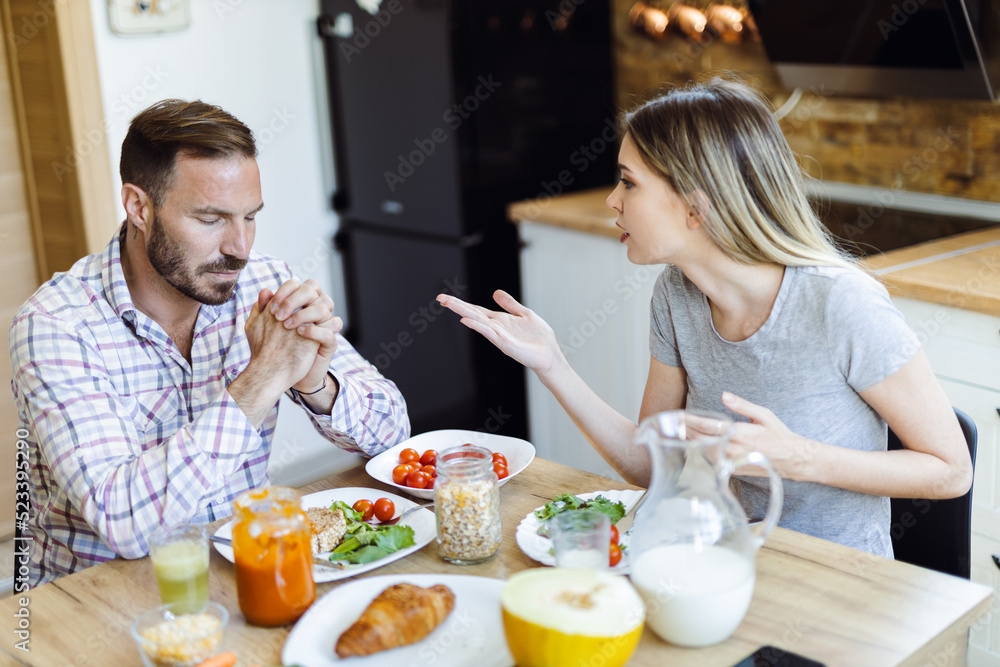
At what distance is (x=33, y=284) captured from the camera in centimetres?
289

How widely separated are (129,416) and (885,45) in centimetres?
199

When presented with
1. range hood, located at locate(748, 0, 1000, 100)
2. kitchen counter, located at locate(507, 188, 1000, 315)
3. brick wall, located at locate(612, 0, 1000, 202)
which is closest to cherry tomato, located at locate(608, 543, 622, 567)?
kitchen counter, located at locate(507, 188, 1000, 315)

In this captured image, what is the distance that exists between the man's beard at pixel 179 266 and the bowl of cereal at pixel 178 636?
65cm

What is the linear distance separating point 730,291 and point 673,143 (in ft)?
0.81

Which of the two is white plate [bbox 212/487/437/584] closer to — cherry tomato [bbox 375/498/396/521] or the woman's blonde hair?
cherry tomato [bbox 375/498/396/521]

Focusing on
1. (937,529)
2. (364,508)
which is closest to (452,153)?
(364,508)

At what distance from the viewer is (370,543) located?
1.26 meters

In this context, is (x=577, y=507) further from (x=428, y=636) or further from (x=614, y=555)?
(x=428, y=636)

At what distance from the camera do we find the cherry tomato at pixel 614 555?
1174 mm

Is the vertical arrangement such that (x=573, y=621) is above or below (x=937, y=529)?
above

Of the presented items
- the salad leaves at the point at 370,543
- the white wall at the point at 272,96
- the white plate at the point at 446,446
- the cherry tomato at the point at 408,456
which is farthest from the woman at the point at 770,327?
the white wall at the point at 272,96

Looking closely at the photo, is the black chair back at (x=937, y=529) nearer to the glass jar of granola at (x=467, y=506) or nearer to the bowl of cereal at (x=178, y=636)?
the glass jar of granola at (x=467, y=506)

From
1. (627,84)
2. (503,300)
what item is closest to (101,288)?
(503,300)

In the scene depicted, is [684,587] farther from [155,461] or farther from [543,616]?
[155,461]
